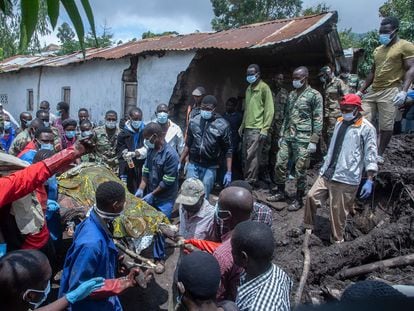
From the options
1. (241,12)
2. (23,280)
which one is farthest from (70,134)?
(241,12)

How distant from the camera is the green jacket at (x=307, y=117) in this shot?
606cm

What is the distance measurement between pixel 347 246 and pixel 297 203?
147 centimetres

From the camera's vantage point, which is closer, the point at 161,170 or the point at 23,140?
the point at 161,170

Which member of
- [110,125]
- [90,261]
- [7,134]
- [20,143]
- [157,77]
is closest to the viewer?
[90,261]

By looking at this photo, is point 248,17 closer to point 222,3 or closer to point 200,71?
point 222,3

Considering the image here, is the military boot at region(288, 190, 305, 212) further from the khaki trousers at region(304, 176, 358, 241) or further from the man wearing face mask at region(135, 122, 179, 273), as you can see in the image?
the man wearing face mask at region(135, 122, 179, 273)

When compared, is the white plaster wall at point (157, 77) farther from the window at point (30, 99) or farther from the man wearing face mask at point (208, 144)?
the window at point (30, 99)

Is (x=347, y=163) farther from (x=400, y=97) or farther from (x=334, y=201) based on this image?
(x=400, y=97)

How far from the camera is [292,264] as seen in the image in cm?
474

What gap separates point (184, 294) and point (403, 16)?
14.4 metres

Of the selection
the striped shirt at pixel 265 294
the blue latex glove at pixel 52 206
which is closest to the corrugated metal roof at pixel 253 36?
the blue latex glove at pixel 52 206

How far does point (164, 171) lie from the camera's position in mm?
5117

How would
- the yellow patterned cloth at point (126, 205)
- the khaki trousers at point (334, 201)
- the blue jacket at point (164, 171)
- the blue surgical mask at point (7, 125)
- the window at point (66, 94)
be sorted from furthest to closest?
the window at point (66, 94), the blue surgical mask at point (7, 125), the blue jacket at point (164, 171), the khaki trousers at point (334, 201), the yellow patterned cloth at point (126, 205)

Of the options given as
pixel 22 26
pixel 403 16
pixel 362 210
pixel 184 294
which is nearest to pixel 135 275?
pixel 184 294
